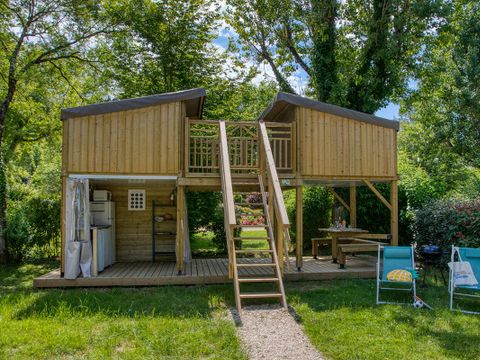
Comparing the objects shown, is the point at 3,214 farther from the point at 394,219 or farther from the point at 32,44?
the point at 394,219

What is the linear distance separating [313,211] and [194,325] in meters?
9.28

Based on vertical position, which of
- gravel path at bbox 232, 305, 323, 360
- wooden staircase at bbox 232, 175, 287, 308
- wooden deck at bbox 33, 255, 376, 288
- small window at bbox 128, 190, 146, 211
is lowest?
gravel path at bbox 232, 305, 323, 360

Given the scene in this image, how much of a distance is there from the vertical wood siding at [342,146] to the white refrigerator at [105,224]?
4948mm

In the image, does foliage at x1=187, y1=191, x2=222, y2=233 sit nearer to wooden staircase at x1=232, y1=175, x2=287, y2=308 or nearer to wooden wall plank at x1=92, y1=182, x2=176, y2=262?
wooden wall plank at x1=92, y1=182, x2=176, y2=262

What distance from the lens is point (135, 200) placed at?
38.5ft

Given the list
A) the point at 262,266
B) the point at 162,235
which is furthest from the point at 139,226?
the point at 262,266

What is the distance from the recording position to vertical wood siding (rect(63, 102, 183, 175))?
29.3 ft

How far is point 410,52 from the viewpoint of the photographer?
15977 mm

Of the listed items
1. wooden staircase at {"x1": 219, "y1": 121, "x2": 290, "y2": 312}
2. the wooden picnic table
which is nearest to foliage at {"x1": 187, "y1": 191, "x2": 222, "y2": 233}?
wooden staircase at {"x1": 219, "y1": 121, "x2": 290, "y2": 312}

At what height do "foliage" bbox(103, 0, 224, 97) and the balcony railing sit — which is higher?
"foliage" bbox(103, 0, 224, 97)

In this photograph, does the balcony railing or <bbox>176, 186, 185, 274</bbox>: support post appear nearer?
<bbox>176, 186, 185, 274</bbox>: support post

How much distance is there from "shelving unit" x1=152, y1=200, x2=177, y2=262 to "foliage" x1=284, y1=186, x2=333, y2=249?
15.1 feet

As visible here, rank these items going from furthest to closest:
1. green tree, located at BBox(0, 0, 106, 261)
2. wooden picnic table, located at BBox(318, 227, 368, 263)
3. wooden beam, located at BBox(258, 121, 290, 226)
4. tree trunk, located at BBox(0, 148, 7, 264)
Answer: green tree, located at BBox(0, 0, 106, 261) < tree trunk, located at BBox(0, 148, 7, 264) < wooden picnic table, located at BBox(318, 227, 368, 263) < wooden beam, located at BBox(258, 121, 290, 226)

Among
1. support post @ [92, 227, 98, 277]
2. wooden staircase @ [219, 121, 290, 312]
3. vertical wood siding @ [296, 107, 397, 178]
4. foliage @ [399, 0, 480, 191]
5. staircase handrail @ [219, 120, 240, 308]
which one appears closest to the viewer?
staircase handrail @ [219, 120, 240, 308]
